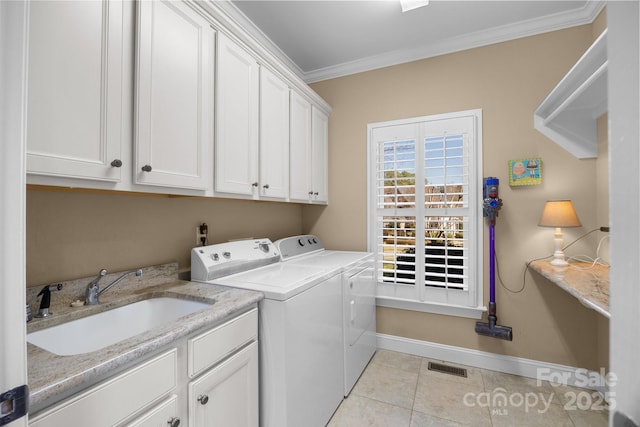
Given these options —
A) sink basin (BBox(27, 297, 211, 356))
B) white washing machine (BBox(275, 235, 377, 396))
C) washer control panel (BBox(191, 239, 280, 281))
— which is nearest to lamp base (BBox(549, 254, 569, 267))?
white washing machine (BBox(275, 235, 377, 396))

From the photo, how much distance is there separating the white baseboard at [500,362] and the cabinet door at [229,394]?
5.59 ft

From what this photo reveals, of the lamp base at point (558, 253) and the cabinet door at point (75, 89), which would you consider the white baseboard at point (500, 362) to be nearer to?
the lamp base at point (558, 253)

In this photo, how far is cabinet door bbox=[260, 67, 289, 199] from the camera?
1.97 metres

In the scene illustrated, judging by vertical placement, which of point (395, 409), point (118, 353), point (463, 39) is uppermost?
point (463, 39)

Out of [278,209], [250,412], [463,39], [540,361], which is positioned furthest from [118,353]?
[463,39]

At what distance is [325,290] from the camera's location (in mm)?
1726

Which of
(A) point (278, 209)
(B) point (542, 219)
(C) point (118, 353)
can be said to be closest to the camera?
(C) point (118, 353)

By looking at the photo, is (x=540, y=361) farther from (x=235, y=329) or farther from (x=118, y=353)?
(x=118, y=353)

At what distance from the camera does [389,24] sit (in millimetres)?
2285

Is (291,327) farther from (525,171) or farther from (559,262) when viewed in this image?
(525,171)

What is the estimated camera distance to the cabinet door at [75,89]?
90 cm

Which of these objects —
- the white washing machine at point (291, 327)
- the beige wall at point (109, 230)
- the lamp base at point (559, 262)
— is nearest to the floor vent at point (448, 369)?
the white washing machine at point (291, 327)

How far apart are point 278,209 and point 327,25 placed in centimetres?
161

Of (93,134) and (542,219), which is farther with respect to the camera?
(542,219)
